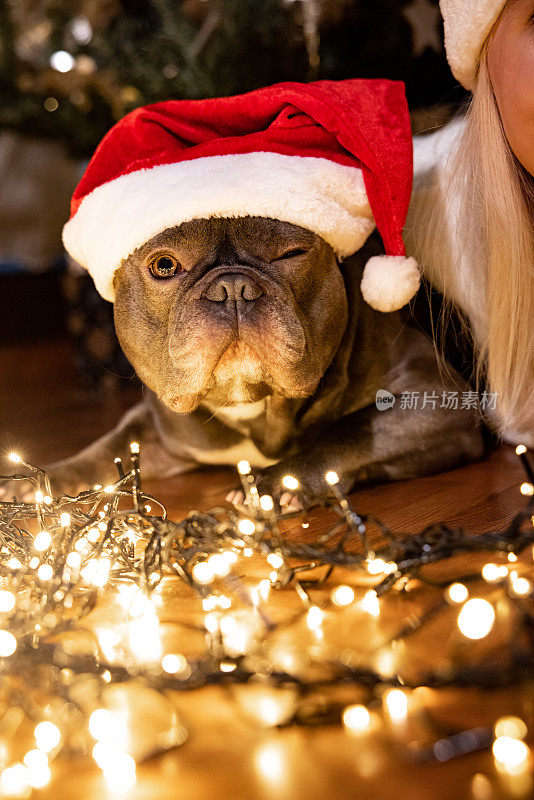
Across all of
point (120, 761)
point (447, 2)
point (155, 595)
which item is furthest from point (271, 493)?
point (447, 2)

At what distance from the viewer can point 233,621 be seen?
2.70 ft

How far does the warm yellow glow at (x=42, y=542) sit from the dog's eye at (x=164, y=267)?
490 millimetres

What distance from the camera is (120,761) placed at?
594 mm

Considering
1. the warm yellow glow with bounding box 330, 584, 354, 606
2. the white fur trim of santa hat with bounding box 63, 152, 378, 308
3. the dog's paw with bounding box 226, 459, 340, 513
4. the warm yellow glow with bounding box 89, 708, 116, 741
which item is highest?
the white fur trim of santa hat with bounding box 63, 152, 378, 308

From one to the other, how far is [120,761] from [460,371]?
106 cm

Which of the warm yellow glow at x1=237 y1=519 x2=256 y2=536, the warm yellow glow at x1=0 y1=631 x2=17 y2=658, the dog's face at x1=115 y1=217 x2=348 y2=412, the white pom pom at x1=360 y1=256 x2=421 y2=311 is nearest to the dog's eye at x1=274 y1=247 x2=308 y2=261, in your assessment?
the dog's face at x1=115 y1=217 x2=348 y2=412

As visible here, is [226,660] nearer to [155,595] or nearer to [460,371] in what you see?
[155,595]

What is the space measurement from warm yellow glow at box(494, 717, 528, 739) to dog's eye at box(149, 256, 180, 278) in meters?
0.83

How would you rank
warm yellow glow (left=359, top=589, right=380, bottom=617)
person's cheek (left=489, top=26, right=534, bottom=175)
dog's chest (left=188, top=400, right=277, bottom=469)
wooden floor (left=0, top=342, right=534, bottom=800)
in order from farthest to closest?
1. dog's chest (left=188, top=400, right=277, bottom=469)
2. person's cheek (left=489, top=26, right=534, bottom=175)
3. warm yellow glow (left=359, top=589, right=380, bottom=617)
4. wooden floor (left=0, top=342, right=534, bottom=800)

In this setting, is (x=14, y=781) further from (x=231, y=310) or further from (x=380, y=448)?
(x=380, y=448)

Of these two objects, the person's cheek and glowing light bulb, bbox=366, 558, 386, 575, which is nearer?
glowing light bulb, bbox=366, 558, 386, 575

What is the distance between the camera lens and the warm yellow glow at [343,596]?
0.84 meters

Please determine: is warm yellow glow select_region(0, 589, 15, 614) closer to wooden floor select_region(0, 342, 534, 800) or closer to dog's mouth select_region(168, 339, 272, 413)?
wooden floor select_region(0, 342, 534, 800)

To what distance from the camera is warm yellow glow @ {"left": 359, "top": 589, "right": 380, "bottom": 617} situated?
0.81 m
